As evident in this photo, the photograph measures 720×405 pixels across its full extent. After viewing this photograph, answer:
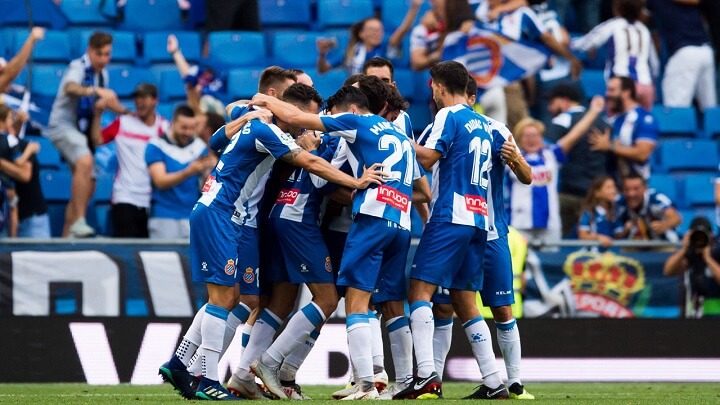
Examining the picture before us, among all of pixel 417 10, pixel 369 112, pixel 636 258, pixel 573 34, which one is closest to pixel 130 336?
pixel 369 112

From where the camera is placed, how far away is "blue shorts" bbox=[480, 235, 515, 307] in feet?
28.9

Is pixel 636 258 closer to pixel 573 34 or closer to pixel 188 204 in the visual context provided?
pixel 188 204

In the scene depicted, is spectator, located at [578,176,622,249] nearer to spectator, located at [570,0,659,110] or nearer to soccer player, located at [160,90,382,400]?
spectator, located at [570,0,659,110]

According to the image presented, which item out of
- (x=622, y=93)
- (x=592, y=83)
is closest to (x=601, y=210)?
(x=622, y=93)

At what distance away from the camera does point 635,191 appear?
13.2 m

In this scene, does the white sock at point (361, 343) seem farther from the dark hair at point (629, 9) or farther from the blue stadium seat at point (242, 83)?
the dark hair at point (629, 9)

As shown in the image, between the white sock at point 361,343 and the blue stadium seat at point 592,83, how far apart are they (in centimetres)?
862

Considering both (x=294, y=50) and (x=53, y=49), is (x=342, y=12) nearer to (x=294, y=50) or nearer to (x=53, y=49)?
(x=294, y=50)

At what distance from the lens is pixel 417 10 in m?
15.1

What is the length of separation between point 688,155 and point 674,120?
563 mm

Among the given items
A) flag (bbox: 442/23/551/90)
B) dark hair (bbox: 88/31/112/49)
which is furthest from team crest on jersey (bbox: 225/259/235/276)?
flag (bbox: 442/23/551/90)

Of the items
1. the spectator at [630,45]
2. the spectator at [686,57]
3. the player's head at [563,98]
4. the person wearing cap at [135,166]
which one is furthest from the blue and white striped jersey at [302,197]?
the spectator at [686,57]

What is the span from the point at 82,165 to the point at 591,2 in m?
7.06

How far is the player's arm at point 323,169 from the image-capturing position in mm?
8203
